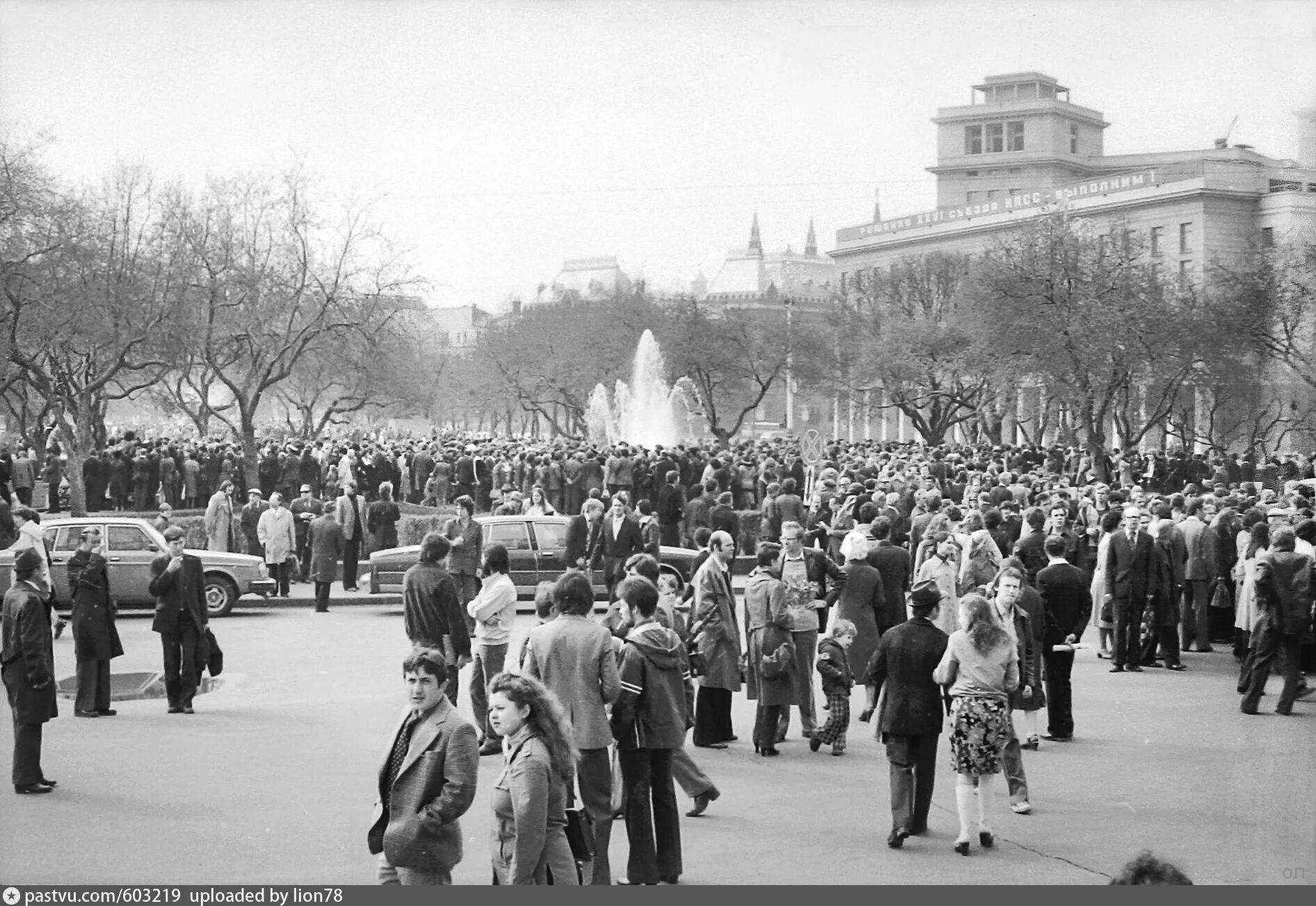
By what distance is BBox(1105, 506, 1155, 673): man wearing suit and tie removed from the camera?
53.1 ft

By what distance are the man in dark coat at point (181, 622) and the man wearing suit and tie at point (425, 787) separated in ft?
25.4

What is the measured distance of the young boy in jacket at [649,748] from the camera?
8344mm

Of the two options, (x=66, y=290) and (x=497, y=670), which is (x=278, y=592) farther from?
(x=66, y=290)

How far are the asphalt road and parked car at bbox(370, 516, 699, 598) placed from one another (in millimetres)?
6453

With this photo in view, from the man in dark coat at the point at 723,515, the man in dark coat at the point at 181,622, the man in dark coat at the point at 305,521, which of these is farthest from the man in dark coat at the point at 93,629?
the man in dark coat at the point at 305,521

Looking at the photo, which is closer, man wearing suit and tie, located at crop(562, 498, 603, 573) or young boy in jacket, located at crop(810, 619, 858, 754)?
young boy in jacket, located at crop(810, 619, 858, 754)

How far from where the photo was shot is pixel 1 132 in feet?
107

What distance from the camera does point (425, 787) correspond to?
6.13 metres

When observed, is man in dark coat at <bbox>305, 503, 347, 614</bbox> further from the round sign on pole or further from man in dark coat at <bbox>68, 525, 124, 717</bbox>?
the round sign on pole

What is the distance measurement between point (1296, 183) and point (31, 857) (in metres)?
79.9

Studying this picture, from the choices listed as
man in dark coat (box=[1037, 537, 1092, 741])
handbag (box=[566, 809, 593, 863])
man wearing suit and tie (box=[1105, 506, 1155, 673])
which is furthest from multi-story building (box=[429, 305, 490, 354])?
handbag (box=[566, 809, 593, 863])

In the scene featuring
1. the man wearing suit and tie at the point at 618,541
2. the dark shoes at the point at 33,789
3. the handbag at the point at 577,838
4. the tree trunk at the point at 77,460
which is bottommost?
the dark shoes at the point at 33,789

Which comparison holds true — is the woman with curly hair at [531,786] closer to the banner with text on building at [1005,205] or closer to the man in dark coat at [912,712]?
the man in dark coat at [912,712]

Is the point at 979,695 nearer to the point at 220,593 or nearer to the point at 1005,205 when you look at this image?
the point at 220,593
